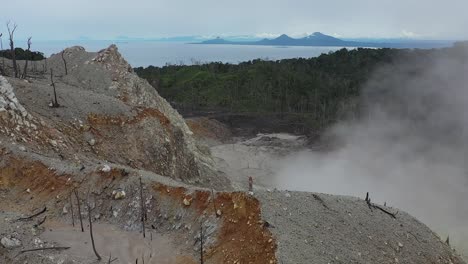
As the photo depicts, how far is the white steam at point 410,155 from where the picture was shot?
38.9 metres

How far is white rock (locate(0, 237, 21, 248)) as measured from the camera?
1368 cm

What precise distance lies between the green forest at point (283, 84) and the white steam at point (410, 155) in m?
8.29

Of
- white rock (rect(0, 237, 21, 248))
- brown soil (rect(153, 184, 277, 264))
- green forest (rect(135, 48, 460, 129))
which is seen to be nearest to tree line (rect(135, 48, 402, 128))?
green forest (rect(135, 48, 460, 129))

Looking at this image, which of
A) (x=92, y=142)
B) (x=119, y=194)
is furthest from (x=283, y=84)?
(x=119, y=194)

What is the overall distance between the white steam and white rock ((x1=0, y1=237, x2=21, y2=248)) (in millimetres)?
27528

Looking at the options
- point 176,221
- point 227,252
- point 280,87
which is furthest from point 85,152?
point 280,87

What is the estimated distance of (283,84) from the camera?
313 ft

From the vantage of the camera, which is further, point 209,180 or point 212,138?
point 212,138

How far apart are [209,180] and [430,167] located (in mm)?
26382

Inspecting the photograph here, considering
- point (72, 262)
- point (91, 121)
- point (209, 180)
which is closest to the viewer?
point (72, 262)

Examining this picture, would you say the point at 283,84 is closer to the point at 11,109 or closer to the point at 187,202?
the point at 11,109

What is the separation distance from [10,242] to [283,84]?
84.6 metres

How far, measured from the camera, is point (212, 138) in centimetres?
6012

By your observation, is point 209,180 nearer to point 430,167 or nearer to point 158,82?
point 430,167
